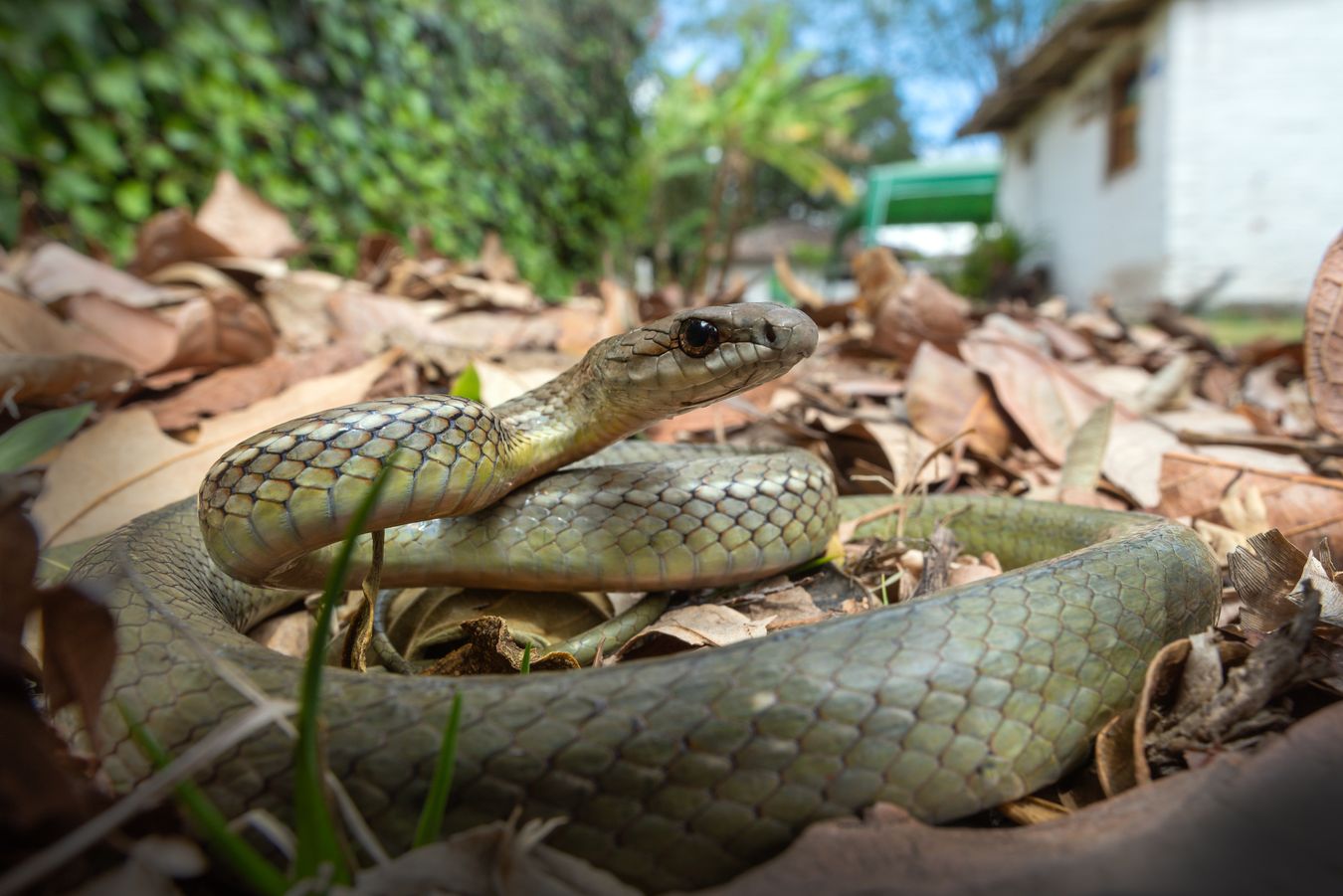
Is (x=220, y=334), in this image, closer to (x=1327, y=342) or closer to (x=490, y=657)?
(x=490, y=657)

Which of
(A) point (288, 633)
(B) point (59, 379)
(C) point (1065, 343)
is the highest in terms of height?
Answer: (B) point (59, 379)

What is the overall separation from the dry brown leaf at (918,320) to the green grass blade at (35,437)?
3570 mm

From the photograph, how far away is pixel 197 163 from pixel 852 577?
6005 millimetres

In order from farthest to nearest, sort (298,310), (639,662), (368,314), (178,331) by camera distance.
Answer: (298,310)
(368,314)
(178,331)
(639,662)

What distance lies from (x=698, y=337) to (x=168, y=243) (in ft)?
13.8

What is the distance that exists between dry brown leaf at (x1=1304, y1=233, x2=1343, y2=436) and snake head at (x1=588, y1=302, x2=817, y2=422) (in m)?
1.67

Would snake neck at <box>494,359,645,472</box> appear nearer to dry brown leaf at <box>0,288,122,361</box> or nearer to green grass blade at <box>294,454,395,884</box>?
green grass blade at <box>294,454,395,884</box>

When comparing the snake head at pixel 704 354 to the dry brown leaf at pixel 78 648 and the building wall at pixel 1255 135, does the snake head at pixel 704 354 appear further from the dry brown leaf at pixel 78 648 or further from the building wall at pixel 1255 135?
the building wall at pixel 1255 135

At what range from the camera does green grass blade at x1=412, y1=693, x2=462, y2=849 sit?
113 centimetres

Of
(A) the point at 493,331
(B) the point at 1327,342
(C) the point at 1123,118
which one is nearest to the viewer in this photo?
(B) the point at 1327,342

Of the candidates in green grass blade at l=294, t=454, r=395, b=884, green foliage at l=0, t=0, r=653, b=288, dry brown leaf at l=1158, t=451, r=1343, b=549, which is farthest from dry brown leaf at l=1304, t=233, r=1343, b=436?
green foliage at l=0, t=0, r=653, b=288

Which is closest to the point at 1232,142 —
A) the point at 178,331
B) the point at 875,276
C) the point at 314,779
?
the point at 875,276

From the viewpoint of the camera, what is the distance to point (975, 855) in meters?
1.12

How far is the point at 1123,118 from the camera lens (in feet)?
59.5
